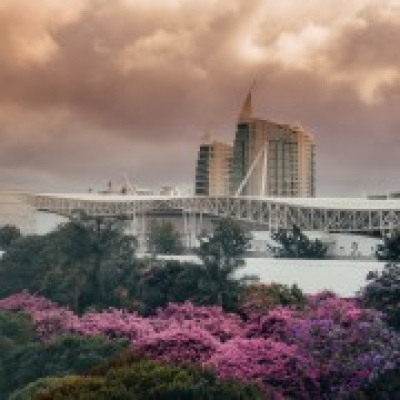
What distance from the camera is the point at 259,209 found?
124938 millimetres

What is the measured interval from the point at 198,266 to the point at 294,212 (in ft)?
236

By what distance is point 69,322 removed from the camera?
137 feet

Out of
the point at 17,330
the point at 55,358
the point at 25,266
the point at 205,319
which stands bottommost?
the point at 55,358

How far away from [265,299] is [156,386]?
22229 mm

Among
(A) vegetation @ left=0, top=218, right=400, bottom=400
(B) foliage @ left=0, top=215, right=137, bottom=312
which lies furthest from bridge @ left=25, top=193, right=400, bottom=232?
(A) vegetation @ left=0, top=218, right=400, bottom=400

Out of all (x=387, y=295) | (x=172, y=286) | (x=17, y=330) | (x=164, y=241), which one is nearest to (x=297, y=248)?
(x=164, y=241)

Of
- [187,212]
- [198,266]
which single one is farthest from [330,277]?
[187,212]

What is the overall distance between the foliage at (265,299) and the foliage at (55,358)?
10.4m

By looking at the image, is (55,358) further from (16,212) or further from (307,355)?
(16,212)

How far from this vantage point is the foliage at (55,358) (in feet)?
107

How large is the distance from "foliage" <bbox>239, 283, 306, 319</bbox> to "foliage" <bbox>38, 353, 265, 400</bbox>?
18.6 m

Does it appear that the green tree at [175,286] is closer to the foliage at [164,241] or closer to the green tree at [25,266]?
the green tree at [25,266]

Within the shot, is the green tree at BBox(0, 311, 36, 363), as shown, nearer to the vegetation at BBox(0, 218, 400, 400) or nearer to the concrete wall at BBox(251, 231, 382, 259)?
the vegetation at BBox(0, 218, 400, 400)

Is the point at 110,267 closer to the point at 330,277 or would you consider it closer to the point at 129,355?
the point at 330,277
